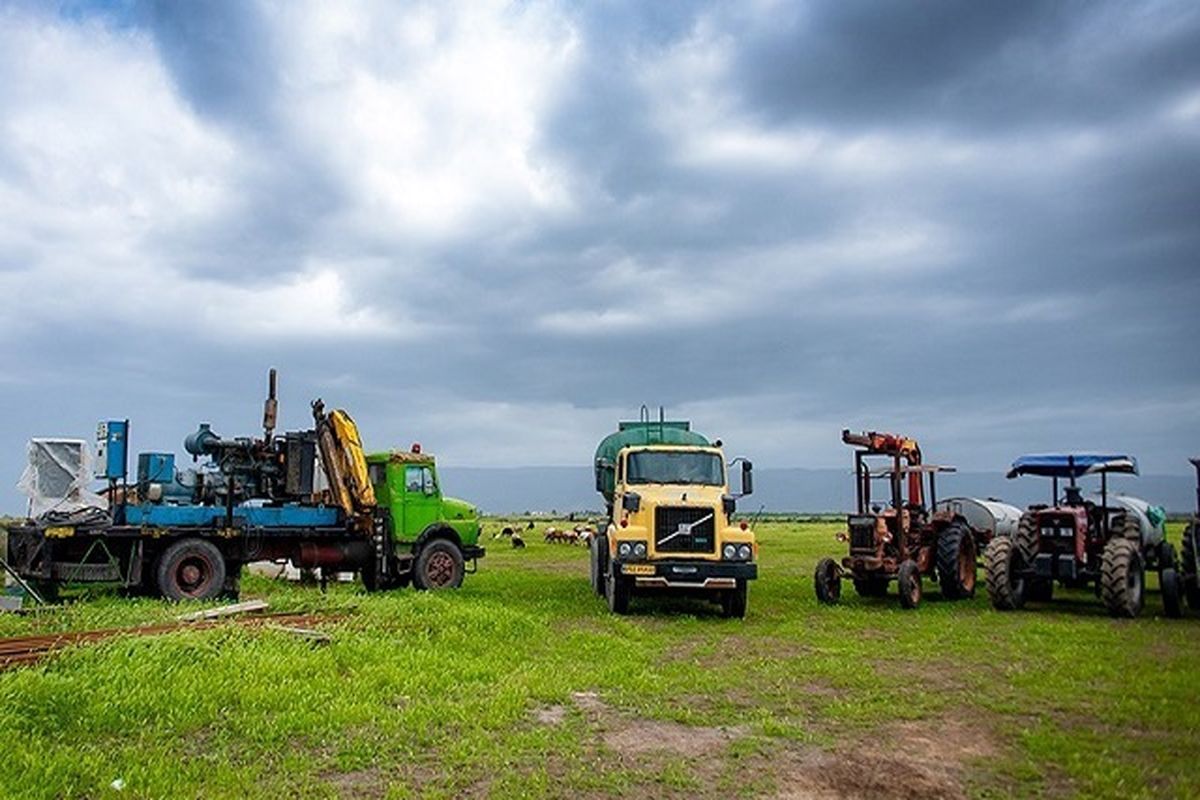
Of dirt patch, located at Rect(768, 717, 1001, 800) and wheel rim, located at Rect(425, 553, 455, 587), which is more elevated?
wheel rim, located at Rect(425, 553, 455, 587)

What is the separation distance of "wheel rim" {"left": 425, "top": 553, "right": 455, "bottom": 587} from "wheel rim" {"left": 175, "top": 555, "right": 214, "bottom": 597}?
14.0ft

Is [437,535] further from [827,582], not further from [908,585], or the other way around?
[908,585]

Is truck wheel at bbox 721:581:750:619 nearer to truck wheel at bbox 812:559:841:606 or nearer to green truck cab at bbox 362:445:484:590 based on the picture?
truck wheel at bbox 812:559:841:606

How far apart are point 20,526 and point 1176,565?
2005cm

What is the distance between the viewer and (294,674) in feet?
31.3

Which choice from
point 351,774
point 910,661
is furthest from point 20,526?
point 910,661

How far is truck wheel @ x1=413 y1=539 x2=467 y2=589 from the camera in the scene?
64.9ft

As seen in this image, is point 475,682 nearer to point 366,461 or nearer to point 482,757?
point 482,757

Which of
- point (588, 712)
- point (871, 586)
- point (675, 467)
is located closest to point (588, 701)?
point (588, 712)

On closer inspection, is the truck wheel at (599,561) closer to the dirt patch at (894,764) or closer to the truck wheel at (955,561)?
the truck wheel at (955,561)

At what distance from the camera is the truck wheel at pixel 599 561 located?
18578 mm

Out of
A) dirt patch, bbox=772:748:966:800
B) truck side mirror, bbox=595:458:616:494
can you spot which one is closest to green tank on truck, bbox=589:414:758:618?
truck side mirror, bbox=595:458:616:494

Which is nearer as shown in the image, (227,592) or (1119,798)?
(1119,798)

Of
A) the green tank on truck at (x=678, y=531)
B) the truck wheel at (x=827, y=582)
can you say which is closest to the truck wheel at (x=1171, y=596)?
the truck wheel at (x=827, y=582)
